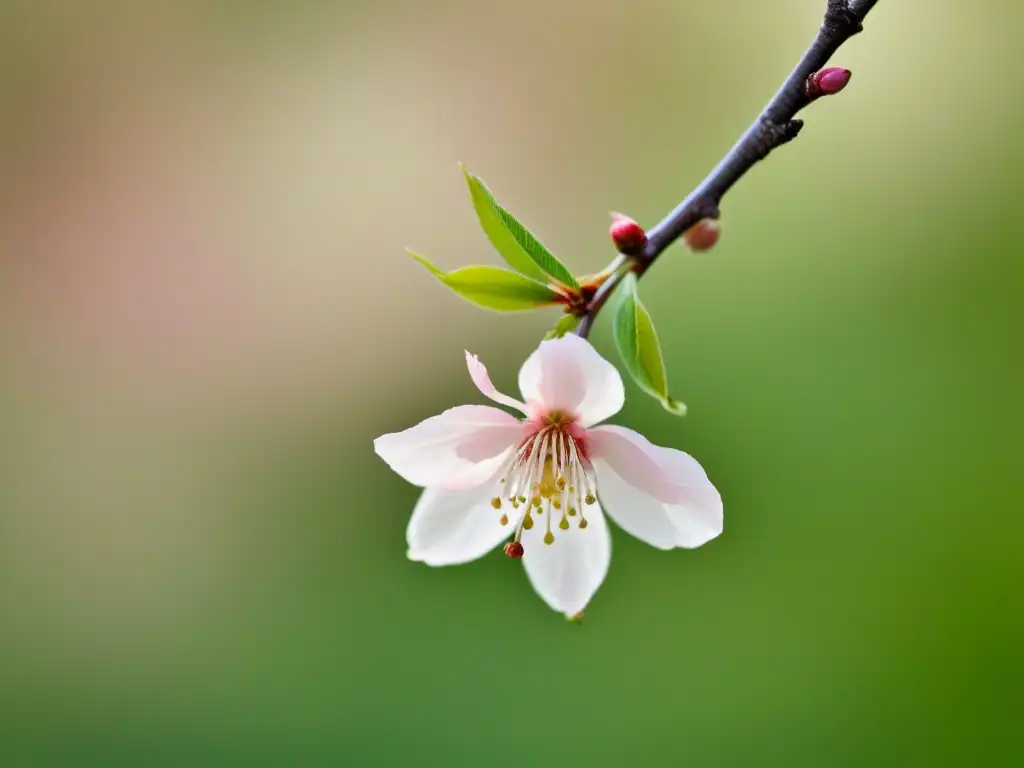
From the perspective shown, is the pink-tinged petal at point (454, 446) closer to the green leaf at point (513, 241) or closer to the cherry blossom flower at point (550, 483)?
the cherry blossom flower at point (550, 483)

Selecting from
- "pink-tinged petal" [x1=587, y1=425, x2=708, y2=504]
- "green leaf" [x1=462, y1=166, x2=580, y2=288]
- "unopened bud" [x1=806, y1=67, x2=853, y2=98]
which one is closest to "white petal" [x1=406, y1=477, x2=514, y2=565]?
"pink-tinged petal" [x1=587, y1=425, x2=708, y2=504]

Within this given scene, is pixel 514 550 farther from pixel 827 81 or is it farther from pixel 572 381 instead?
pixel 827 81

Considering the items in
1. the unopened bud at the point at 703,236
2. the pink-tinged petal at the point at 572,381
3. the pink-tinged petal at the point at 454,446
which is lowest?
the pink-tinged petal at the point at 572,381

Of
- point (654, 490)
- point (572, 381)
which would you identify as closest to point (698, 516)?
point (654, 490)

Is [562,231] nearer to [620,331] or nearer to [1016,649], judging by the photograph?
[1016,649]

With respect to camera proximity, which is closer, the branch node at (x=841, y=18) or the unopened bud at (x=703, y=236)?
the branch node at (x=841, y=18)

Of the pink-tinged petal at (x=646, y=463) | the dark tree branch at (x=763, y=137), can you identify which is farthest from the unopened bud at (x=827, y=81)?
the pink-tinged petal at (x=646, y=463)

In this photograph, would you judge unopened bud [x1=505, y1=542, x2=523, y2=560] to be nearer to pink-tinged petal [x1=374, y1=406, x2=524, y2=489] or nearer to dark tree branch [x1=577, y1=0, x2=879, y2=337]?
pink-tinged petal [x1=374, y1=406, x2=524, y2=489]
